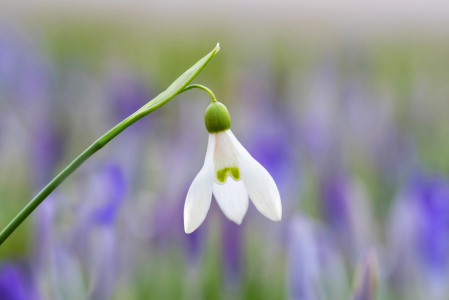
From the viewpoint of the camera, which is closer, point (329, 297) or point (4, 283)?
point (4, 283)

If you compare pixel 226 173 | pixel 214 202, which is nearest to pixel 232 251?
pixel 214 202

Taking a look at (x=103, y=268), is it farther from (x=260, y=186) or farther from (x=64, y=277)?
(x=260, y=186)

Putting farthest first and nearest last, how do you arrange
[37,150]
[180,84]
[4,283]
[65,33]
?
[65,33], [37,150], [4,283], [180,84]

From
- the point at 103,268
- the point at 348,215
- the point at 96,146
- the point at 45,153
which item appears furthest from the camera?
the point at 45,153

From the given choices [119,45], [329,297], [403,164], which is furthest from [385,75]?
[329,297]

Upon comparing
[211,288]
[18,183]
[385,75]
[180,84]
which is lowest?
[211,288]

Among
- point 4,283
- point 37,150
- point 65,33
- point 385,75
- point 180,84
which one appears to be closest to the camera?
point 180,84

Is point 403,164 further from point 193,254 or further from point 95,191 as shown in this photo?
point 95,191
